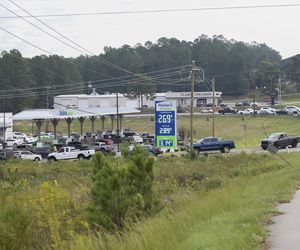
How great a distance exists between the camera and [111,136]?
90.6 metres

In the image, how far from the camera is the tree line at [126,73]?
456 feet

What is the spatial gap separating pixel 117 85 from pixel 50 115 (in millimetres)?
99154

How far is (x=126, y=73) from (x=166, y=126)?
5976 inches

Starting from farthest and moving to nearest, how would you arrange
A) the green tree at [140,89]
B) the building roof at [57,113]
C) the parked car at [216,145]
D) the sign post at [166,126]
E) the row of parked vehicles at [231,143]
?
the green tree at [140,89]
the building roof at [57,113]
the parked car at [216,145]
the row of parked vehicles at [231,143]
the sign post at [166,126]

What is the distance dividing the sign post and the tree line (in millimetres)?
106382

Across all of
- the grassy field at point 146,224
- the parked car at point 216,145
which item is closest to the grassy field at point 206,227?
the grassy field at point 146,224

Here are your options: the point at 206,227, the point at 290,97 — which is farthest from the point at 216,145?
the point at 290,97

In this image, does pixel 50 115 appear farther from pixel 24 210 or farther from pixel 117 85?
pixel 117 85

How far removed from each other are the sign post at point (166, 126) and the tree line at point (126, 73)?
Answer: 10638cm

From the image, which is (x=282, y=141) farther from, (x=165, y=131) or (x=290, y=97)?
(x=290, y=97)

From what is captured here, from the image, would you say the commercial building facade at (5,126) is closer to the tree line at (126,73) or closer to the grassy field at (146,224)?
the tree line at (126,73)

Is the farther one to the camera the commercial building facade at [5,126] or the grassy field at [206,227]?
the commercial building facade at [5,126]

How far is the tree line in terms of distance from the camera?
138875 millimetres

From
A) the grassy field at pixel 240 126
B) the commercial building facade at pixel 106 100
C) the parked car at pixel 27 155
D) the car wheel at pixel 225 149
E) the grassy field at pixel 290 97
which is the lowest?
the parked car at pixel 27 155
